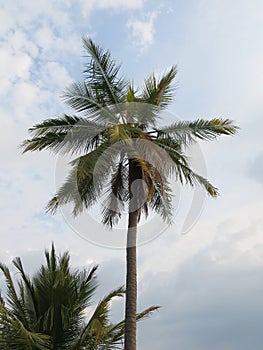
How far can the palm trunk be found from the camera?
16.6m

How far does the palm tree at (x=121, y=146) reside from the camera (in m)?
17.9

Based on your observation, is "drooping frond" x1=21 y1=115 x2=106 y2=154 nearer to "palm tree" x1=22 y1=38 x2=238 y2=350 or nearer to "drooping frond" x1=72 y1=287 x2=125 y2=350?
"palm tree" x1=22 y1=38 x2=238 y2=350

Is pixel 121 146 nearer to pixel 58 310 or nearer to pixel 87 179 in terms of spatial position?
pixel 87 179

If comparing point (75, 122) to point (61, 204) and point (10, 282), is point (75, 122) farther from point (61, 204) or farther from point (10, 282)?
point (10, 282)

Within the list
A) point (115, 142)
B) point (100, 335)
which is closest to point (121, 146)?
point (115, 142)

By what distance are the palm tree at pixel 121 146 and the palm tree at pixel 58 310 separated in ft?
8.85

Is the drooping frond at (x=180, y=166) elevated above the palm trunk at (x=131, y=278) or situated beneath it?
elevated above

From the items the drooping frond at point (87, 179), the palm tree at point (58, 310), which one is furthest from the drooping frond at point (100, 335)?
the drooping frond at point (87, 179)

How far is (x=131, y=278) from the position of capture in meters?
17.6

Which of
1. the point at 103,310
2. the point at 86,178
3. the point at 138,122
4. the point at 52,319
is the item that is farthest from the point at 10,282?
the point at 138,122

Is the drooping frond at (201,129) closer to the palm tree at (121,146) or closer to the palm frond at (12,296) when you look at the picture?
the palm tree at (121,146)

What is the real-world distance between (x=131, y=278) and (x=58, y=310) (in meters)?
4.28

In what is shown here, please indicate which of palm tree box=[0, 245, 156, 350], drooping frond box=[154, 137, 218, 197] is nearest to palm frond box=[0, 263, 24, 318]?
palm tree box=[0, 245, 156, 350]

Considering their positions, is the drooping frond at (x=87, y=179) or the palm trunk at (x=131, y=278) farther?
the drooping frond at (x=87, y=179)
